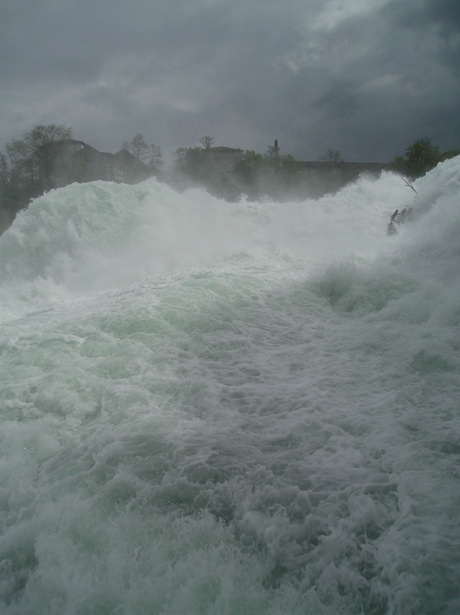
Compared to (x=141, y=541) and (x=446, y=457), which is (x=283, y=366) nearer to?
(x=446, y=457)

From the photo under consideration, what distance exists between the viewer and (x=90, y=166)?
34.3 m

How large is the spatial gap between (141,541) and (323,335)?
13.0ft

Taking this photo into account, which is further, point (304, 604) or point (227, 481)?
point (227, 481)

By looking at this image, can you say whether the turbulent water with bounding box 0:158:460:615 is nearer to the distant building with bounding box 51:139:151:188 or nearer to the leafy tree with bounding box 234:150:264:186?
the distant building with bounding box 51:139:151:188

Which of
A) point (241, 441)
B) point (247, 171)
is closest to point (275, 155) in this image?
point (247, 171)

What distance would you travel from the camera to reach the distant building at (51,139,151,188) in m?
31.7

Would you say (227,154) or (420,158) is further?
(227,154)

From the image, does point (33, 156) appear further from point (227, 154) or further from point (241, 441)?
point (241, 441)

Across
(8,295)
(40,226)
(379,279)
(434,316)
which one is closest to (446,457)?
(434,316)

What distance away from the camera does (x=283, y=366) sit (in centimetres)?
514

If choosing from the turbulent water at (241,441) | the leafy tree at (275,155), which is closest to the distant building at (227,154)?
the leafy tree at (275,155)

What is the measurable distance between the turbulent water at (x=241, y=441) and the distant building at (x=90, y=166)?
25.9 meters

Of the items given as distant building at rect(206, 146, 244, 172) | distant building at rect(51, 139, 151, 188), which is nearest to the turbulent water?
distant building at rect(51, 139, 151, 188)

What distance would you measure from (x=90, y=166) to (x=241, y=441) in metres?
34.9
